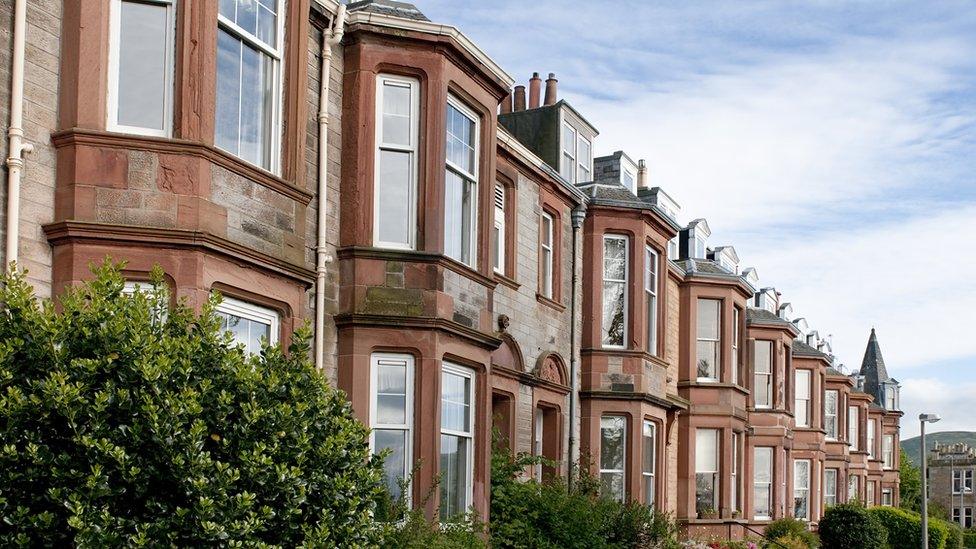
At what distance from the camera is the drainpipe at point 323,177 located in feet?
50.0

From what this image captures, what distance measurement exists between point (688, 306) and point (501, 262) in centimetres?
1136

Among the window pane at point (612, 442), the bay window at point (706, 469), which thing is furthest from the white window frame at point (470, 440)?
the bay window at point (706, 469)

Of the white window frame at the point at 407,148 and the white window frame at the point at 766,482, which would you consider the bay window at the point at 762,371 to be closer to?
the white window frame at the point at 766,482

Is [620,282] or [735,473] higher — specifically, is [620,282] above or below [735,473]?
above

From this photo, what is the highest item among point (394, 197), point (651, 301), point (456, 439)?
point (394, 197)

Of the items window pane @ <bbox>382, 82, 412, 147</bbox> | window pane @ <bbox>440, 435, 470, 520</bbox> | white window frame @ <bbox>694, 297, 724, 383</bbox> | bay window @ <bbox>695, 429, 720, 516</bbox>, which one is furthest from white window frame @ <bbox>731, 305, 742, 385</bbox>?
window pane @ <bbox>382, 82, 412, 147</bbox>

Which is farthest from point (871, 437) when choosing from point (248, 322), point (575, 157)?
point (248, 322)

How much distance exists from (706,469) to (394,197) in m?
18.4

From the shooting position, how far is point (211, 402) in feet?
32.2

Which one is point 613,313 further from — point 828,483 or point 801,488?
point 828,483

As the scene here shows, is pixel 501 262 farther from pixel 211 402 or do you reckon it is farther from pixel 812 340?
pixel 812 340

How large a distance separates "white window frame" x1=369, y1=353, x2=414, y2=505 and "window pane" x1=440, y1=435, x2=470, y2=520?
2.55 feet

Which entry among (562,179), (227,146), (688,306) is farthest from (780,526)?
(227,146)

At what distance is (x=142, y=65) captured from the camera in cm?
1231
